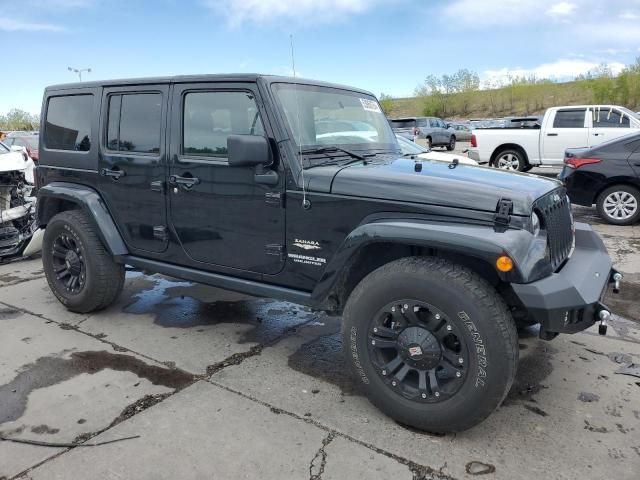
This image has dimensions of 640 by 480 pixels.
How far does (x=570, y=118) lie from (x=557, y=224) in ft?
36.4

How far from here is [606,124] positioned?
492 inches

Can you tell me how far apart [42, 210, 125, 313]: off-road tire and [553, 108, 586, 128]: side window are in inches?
456

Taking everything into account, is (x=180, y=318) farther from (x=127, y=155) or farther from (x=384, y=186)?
(x=384, y=186)

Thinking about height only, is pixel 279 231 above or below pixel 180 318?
above

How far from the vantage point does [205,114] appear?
3557mm

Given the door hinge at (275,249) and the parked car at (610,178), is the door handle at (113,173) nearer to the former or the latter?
the door hinge at (275,249)

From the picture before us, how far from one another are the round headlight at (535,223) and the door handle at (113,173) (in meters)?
2.93

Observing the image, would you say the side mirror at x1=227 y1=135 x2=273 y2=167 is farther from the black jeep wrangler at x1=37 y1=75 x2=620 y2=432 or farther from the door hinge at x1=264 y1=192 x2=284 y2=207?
the door hinge at x1=264 y1=192 x2=284 y2=207

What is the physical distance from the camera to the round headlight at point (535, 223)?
263 centimetres

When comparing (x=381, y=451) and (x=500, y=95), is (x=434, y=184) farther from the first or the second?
(x=500, y=95)

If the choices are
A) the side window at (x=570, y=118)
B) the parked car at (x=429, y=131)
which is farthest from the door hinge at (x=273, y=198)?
the parked car at (x=429, y=131)

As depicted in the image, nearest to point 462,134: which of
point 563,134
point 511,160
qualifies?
point 511,160

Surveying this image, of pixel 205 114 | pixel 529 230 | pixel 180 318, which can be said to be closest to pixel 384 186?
pixel 529 230

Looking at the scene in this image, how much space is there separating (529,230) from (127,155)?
2.93 metres
